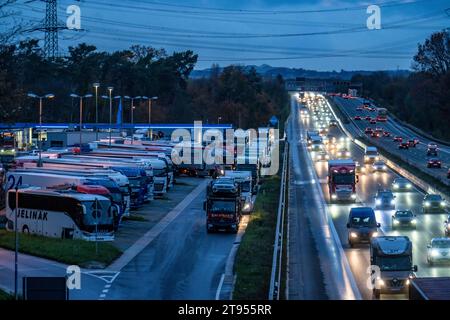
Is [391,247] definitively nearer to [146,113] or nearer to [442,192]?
[442,192]

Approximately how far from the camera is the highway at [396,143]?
6882 centimetres

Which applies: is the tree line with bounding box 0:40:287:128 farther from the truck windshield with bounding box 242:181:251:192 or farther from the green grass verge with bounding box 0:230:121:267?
the green grass verge with bounding box 0:230:121:267

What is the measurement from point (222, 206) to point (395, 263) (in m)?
15.6

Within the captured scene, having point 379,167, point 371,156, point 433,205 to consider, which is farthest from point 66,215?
point 371,156

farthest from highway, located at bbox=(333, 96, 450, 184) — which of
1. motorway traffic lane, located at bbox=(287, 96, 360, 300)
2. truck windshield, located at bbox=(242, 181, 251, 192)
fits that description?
truck windshield, located at bbox=(242, 181, 251, 192)

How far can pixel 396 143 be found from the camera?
9912cm

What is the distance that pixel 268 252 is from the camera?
30.9 m

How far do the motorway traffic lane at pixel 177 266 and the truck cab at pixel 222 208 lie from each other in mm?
473

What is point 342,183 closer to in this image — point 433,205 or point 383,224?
point 433,205

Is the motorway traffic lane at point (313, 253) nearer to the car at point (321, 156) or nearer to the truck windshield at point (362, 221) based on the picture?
the truck windshield at point (362, 221)
